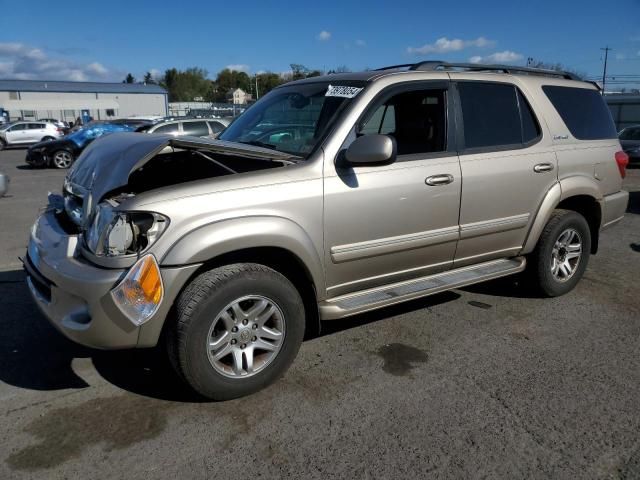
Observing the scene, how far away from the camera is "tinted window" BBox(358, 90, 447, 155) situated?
12.5 feet

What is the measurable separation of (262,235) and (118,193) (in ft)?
3.17

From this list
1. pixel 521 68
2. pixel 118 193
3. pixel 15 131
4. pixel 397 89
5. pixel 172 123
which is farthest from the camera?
pixel 15 131

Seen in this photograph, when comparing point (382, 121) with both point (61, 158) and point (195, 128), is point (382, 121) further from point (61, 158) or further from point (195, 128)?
point (61, 158)

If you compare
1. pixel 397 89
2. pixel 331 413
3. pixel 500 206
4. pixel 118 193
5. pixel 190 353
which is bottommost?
pixel 331 413

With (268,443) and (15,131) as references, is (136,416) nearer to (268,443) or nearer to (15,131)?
(268,443)

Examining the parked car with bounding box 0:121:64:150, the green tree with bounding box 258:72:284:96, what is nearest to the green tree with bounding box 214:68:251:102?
the green tree with bounding box 258:72:284:96

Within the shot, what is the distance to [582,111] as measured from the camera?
482 centimetres

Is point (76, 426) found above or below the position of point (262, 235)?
below

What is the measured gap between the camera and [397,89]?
3.66 m

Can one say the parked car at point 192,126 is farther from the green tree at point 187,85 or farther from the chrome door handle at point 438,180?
the green tree at point 187,85

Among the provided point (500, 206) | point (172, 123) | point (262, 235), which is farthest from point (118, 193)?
point (172, 123)

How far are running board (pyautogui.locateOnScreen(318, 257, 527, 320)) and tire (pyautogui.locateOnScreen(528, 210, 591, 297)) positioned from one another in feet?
0.70

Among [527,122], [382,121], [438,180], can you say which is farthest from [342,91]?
[527,122]

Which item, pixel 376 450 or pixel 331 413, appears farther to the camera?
pixel 331 413
